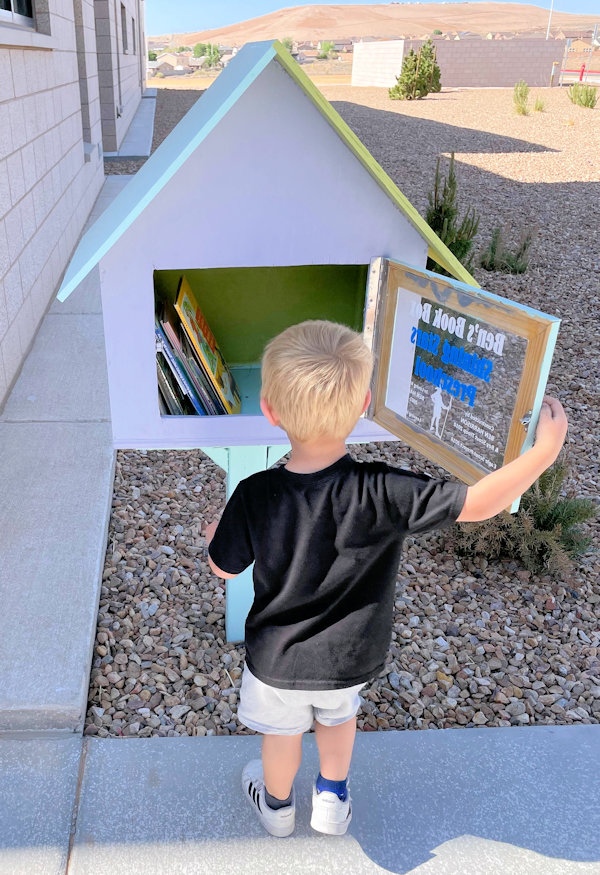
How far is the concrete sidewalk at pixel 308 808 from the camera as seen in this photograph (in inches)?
72.7

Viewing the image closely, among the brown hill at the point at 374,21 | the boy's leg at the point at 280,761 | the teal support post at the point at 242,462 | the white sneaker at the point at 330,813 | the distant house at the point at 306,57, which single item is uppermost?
the brown hill at the point at 374,21

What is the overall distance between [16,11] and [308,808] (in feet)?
19.9

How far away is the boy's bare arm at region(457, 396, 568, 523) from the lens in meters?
1.57

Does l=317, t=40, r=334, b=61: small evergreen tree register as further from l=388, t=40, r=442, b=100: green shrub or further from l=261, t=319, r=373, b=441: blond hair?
l=261, t=319, r=373, b=441: blond hair

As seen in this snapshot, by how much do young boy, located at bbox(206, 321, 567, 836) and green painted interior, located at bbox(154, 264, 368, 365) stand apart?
1.24 metres

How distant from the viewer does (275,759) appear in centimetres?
181

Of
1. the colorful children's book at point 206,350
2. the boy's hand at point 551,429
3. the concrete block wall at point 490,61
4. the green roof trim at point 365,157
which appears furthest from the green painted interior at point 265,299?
the concrete block wall at point 490,61

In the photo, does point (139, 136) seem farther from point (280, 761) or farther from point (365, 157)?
point (280, 761)

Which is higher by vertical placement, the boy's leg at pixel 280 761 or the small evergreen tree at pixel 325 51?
the small evergreen tree at pixel 325 51

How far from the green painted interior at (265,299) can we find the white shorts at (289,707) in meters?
1.41

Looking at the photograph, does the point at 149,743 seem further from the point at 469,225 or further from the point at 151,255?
the point at 469,225

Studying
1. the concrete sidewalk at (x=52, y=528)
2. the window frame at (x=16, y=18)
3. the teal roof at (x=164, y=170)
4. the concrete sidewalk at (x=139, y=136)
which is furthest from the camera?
the concrete sidewalk at (x=139, y=136)

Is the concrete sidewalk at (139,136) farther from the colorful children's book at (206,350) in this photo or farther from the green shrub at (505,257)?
the colorful children's book at (206,350)

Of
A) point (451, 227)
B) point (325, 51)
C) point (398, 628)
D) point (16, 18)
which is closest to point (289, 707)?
point (398, 628)
